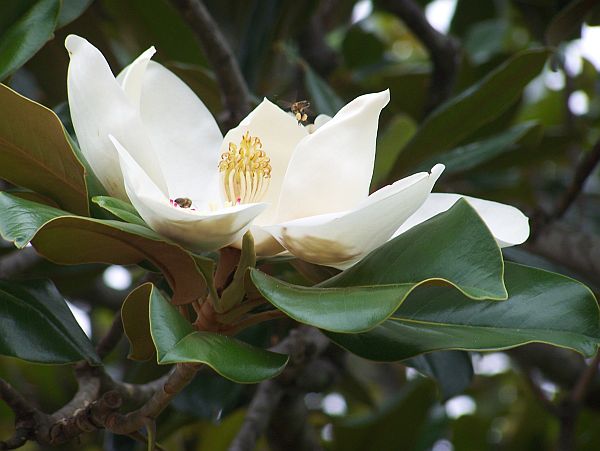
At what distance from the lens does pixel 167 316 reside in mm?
652

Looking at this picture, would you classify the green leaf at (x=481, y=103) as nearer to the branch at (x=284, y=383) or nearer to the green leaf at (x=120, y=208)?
the branch at (x=284, y=383)

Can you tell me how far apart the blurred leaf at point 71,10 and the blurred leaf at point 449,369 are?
0.62 metres

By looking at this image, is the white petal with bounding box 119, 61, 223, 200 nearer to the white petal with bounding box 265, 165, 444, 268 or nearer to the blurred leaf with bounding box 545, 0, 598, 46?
the white petal with bounding box 265, 165, 444, 268

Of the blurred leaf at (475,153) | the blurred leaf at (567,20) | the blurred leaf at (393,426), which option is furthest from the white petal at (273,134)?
the blurred leaf at (393,426)

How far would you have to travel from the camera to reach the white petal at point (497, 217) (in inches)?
30.6

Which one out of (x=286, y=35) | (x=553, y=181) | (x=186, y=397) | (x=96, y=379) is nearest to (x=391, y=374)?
(x=553, y=181)

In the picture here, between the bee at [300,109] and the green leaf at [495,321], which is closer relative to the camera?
the green leaf at [495,321]

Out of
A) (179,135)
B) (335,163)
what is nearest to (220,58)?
(179,135)

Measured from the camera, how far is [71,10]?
43.5 inches

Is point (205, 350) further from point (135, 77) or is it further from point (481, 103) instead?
point (481, 103)

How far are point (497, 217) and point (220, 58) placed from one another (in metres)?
0.58

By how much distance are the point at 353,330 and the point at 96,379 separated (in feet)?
1.45

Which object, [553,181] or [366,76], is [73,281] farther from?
[553,181]

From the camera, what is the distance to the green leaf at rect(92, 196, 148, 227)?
68cm
